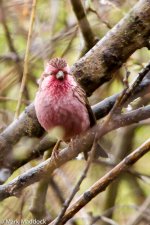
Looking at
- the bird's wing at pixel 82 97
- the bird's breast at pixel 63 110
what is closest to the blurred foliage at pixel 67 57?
the bird's breast at pixel 63 110

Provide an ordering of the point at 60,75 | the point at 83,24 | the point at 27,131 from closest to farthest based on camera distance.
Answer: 1. the point at 27,131
2. the point at 60,75
3. the point at 83,24

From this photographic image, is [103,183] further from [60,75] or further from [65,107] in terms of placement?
[60,75]

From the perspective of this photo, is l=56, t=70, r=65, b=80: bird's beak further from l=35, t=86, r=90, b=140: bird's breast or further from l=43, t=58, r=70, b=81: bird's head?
l=35, t=86, r=90, b=140: bird's breast

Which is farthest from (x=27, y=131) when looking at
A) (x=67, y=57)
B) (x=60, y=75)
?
(x=67, y=57)

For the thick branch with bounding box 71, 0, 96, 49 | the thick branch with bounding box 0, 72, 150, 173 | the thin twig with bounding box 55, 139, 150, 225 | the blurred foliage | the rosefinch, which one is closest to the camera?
the thin twig with bounding box 55, 139, 150, 225

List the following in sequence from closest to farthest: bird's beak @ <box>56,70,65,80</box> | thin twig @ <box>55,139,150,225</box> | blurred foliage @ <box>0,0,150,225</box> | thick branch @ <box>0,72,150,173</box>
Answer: thin twig @ <box>55,139,150,225</box> < thick branch @ <box>0,72,150,173</box> < bird's beak @ <box>56,70,65,80</box> < blurred foliage @ <box>0,0,150,225</box>

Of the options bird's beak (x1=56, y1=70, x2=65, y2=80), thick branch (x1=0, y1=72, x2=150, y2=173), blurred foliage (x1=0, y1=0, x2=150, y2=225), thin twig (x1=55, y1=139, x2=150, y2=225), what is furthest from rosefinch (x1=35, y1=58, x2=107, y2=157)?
thin twig (x1=55, y1=139, x2=150, y2=225)

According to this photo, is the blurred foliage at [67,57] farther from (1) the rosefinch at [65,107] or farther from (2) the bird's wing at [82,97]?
(2) the bird's wing at [82,97]
